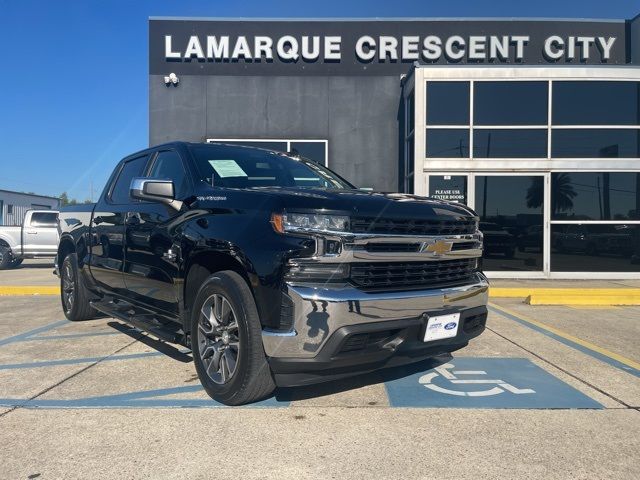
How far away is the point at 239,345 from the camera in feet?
10.2

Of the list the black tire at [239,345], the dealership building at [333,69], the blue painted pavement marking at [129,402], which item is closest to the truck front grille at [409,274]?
the black tire at [239,345]

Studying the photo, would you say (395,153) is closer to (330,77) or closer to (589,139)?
(330,77)

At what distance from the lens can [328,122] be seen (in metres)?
12.5

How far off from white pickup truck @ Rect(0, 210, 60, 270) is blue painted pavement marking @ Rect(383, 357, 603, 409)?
43.3 ft

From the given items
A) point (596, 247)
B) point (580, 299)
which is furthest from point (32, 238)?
point (596, 247)

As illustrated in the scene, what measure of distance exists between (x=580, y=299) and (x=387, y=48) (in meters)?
7.80

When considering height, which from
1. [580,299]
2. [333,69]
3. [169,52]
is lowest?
[580,299]

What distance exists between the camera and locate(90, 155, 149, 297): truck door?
4.68m

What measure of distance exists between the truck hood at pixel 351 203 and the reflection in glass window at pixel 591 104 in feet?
29.5

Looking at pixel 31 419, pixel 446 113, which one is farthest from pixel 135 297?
pixel 446 113

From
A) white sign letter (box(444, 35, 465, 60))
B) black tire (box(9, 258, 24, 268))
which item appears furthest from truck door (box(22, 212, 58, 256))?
white sign letter (box(444, 35, 465, 60))

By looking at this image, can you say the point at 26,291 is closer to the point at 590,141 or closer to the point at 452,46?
the point at 452,46

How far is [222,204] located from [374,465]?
1.92m

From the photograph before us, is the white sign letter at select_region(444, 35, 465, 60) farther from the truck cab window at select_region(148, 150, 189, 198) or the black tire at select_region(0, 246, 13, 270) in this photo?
the black tire at select_region(0, 246, 13, 270)
